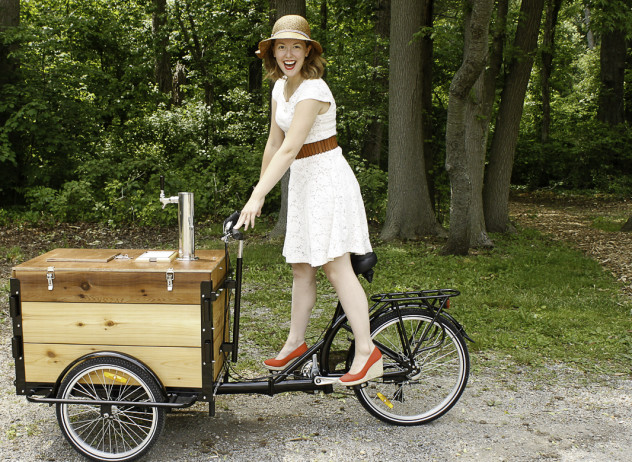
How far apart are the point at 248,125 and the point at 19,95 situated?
4.56 m

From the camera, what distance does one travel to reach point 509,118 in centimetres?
1013

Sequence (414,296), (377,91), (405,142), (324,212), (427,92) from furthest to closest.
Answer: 1. (377,91)
2. (427,92)
3. (405,142)
4. (414,296)
5. (324,212)

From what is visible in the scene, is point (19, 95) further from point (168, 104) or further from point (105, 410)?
point (105, 410)

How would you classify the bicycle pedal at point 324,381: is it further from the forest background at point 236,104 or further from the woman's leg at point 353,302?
the forest background at point 236,104

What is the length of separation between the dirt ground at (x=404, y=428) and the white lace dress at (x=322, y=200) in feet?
3.22

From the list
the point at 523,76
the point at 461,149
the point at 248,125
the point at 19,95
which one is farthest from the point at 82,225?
the point at 523,76

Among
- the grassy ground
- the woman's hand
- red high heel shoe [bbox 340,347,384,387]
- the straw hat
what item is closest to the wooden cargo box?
the woman's hand

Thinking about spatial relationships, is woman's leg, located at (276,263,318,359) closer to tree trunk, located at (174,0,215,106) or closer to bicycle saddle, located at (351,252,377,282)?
bicycle saddle, located at (351,252,377,282)

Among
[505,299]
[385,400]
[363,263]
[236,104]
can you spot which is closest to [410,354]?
[385,400]

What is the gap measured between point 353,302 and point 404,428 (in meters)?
0.82

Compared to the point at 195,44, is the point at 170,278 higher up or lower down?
lower down

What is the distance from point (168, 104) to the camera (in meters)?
15.1

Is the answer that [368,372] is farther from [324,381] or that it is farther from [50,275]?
[50,275]

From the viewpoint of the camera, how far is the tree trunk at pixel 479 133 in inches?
353
